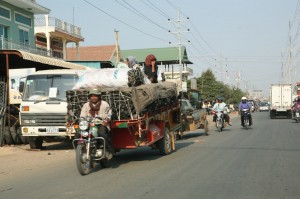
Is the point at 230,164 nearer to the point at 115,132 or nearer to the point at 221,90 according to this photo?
the point at 115,132

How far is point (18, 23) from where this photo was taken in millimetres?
30422

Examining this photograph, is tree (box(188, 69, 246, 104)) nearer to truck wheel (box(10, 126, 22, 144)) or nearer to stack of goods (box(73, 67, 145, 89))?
truck wheel (box(10, 126, 22, 144))

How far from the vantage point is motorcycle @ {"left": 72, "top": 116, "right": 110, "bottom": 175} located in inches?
340

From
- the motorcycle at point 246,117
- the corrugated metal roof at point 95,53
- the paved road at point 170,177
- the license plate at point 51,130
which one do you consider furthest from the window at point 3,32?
the corrugated metal roof at point 95,53

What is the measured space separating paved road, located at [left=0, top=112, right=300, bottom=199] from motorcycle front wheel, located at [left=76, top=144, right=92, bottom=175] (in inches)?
6.2

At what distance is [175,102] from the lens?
1410 centimetres

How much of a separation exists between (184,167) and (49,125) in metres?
6.16

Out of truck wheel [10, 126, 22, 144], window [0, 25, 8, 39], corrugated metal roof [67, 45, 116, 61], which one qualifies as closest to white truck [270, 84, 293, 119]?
corrugated metal roof [67, 45, 116, 61]

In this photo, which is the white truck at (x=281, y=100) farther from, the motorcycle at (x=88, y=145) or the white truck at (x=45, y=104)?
the motorcycle at (x=88, y=145)

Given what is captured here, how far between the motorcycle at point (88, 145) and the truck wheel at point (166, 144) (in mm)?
2974

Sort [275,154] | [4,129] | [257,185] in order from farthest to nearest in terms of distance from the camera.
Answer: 1. [4,129]
2. [275,154]
3. [257,185]

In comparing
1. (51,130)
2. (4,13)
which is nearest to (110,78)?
(51,130)

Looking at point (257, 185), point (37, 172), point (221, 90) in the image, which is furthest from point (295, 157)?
point (221, 90)

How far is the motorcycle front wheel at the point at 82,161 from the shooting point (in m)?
8.54
